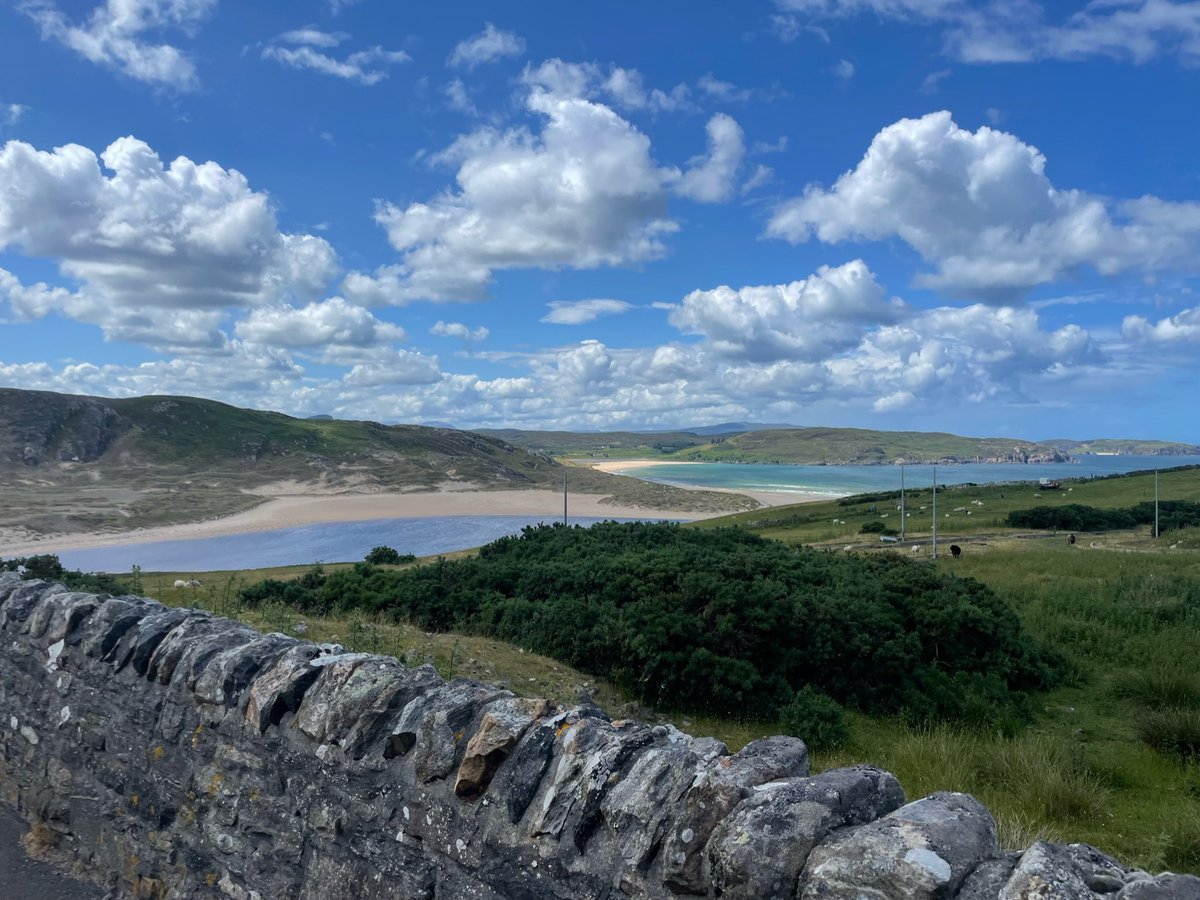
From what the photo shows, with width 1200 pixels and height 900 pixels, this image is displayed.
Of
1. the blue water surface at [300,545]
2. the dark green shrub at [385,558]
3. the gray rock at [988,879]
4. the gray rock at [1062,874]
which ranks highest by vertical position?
the gray rock at [1062,874]

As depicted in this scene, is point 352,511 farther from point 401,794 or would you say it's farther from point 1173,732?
point 401,794

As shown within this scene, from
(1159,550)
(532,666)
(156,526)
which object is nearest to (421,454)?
(156,526)

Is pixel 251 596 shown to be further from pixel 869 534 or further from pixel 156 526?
pixel 156 526

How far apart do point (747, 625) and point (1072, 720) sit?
380 cm

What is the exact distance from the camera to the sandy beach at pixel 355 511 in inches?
1727

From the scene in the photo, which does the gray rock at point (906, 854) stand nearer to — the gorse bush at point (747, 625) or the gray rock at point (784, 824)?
the gray rock at point (784, 824)

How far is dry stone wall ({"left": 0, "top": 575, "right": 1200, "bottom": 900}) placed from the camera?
7.04ft

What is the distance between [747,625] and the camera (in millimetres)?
8828

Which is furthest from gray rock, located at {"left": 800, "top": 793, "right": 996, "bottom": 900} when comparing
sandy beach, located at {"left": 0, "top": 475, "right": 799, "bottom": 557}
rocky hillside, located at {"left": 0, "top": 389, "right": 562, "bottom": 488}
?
rocky hillside, located at {"left": 0, "top": 389, "right": 562, "bottom": 488}

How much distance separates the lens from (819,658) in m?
8.76

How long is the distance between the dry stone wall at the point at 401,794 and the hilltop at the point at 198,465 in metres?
50.4

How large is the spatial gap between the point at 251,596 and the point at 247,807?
890 cm

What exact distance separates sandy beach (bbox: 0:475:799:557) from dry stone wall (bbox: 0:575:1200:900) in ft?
130

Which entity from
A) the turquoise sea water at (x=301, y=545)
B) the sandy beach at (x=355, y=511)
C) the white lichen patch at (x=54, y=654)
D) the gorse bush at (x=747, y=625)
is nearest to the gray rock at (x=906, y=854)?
the white lichen patch at (x=54, y=654)
